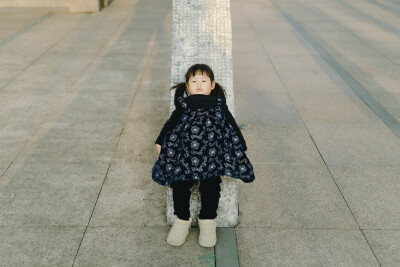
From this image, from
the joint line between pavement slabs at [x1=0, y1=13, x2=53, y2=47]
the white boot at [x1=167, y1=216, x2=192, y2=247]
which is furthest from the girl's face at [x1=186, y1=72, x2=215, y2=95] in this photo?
the joint line between pavement slabs at [x1=0, y1=13, x2=53, y2=47]

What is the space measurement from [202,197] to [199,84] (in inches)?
35.0

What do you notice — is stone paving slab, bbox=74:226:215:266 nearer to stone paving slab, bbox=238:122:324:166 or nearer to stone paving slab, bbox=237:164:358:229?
stone paving slab, bbox=237:164:358:229

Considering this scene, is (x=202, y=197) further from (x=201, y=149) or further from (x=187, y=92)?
(x=187, y=92)

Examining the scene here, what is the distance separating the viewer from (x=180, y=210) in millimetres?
3068

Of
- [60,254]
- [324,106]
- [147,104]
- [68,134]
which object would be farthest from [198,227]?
[324,106]

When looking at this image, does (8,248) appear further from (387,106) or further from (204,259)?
(387,106)

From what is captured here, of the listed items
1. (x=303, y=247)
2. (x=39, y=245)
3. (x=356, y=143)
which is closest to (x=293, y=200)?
(x=303, y=247)

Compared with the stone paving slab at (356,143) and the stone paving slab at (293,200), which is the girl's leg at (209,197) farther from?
the stone paving slab at (356,143)

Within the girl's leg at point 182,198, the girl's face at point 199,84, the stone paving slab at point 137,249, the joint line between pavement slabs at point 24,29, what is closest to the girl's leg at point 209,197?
the girl's leg at point 182,198

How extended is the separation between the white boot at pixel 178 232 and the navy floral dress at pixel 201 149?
363 millimetres

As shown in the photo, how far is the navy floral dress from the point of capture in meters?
2.87

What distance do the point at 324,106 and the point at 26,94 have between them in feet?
14.3

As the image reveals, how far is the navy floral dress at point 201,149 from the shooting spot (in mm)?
2869

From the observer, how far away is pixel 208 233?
306cm
